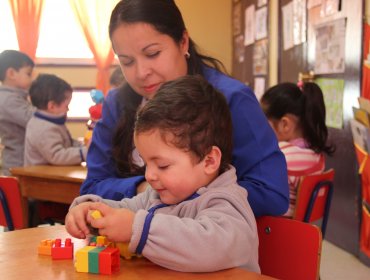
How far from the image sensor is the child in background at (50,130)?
330 centimetres

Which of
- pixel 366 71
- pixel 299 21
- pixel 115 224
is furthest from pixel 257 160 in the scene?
pixel 299 21

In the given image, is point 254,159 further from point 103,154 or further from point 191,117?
point 103,154

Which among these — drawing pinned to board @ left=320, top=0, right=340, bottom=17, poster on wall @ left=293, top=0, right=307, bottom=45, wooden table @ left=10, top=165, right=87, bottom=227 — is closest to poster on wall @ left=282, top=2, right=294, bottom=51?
poster on wall @ left=293, top=0, right=307, bottom=45

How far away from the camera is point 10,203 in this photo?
2.60m

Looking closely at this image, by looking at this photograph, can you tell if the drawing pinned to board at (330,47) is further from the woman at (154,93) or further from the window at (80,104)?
the window at (80,104)

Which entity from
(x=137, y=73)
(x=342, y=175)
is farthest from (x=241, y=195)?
(x=342, y=175)

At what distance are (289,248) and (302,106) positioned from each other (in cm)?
183

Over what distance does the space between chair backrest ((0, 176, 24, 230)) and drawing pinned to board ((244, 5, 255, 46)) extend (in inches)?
166

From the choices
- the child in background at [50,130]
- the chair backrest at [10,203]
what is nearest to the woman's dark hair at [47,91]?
the child in background at [50,130]

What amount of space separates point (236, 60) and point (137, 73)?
5639 millimetres

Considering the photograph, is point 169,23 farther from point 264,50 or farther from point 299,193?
point 264,50

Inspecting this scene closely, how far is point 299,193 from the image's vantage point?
93.0 inches

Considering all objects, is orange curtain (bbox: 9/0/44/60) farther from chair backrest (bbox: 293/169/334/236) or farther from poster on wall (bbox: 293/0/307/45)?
chair backrest (bbox: 293/169/334/236)

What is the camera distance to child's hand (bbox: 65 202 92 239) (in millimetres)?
1227
